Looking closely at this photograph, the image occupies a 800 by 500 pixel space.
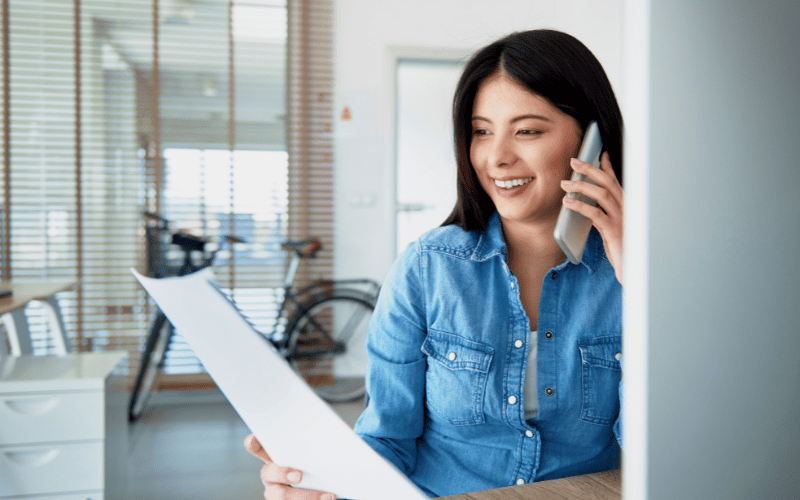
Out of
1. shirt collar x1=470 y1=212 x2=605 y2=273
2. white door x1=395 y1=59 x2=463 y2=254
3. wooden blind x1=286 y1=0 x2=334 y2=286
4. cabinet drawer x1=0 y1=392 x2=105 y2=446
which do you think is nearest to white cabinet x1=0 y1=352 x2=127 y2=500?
cabinet drawer x1=0 y1=392 x2=105 y2=446

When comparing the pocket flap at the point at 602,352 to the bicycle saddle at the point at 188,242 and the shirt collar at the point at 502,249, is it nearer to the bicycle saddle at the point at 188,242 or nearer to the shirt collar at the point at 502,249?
the shirt collar at the point at 502,249

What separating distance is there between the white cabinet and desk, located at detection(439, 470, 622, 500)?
142 centimetres

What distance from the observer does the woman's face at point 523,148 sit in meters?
0.91

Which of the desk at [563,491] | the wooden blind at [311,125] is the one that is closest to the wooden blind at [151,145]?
the wooden blind at [311,125]

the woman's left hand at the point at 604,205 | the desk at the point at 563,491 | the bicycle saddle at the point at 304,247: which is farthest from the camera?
the bicycle saddle at the point at 304,247

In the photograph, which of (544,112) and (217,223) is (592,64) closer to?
(544,112)

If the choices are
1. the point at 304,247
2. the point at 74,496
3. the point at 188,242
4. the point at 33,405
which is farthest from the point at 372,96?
the point at 74,496

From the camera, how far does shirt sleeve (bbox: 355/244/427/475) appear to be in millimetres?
861

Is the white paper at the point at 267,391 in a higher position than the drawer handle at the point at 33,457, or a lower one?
higher

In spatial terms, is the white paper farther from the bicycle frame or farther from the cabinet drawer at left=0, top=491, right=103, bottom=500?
the bicycle frame

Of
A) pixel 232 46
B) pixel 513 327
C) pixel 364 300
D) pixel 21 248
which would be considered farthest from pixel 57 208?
pixel 513 327

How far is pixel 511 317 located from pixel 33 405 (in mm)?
1477

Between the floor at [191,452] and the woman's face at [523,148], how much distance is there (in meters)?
1.92

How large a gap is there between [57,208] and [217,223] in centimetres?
99
